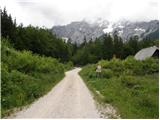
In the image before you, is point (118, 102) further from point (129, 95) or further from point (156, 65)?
point (156, 65)

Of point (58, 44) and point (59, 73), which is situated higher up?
point (58, 44)

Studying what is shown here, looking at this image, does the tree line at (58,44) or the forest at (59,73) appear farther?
the tree line at (58,44)

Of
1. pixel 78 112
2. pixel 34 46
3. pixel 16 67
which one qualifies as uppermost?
pixel 34 46

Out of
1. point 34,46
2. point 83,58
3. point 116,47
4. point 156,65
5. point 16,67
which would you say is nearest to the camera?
point 16,67

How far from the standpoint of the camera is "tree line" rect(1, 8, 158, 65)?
222 ft

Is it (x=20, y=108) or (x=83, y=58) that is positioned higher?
(x=83, y=58)

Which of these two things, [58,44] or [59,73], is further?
[58,44]

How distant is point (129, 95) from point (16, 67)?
12.4 m

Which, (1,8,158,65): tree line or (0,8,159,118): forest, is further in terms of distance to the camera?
(1,8,158,65): tree line

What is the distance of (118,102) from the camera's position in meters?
21.4

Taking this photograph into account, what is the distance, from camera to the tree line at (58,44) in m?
67.8

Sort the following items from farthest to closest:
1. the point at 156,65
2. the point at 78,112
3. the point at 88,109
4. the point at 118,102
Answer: the point at 156,65 < the point at 118,102 < the point at 88,109 < the point at 78,112

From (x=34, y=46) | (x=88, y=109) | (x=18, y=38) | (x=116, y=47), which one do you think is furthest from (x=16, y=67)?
(x=116, y=47)

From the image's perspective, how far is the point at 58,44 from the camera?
373 feet
